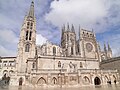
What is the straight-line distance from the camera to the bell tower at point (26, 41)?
48.1 metres

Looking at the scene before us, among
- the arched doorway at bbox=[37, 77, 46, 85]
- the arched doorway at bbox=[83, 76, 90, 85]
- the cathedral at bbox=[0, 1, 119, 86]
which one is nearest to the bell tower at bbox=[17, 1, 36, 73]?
the cathedral at bbox=[0, 1, 119, 86]

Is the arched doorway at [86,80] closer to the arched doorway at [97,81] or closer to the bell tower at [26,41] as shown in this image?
the arched doorway at [97,81]

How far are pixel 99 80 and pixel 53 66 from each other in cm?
1353

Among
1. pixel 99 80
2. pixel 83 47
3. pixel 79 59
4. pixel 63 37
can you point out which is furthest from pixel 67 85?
pixel 63 37

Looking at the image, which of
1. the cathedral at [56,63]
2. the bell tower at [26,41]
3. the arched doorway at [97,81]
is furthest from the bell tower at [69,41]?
the arched doorway at [97,81]

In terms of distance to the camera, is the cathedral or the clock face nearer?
the cathedral

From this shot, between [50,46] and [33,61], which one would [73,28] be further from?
[33,61]

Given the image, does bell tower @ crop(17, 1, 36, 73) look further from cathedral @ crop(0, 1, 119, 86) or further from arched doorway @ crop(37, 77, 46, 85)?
arched doorway @ crop(37, 77, 46, 85)

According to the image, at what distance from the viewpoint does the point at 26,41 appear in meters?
52.2

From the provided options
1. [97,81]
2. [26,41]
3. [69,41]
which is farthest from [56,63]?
[69,41]

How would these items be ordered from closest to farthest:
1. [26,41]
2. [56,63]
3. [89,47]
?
1. [56,63]
2. [26,41]
3. [89,47]

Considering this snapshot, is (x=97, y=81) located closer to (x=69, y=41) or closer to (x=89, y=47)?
(x=89, y=47)

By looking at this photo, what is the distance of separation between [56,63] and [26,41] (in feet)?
68.0

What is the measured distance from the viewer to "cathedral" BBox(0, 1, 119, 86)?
30844 mm
